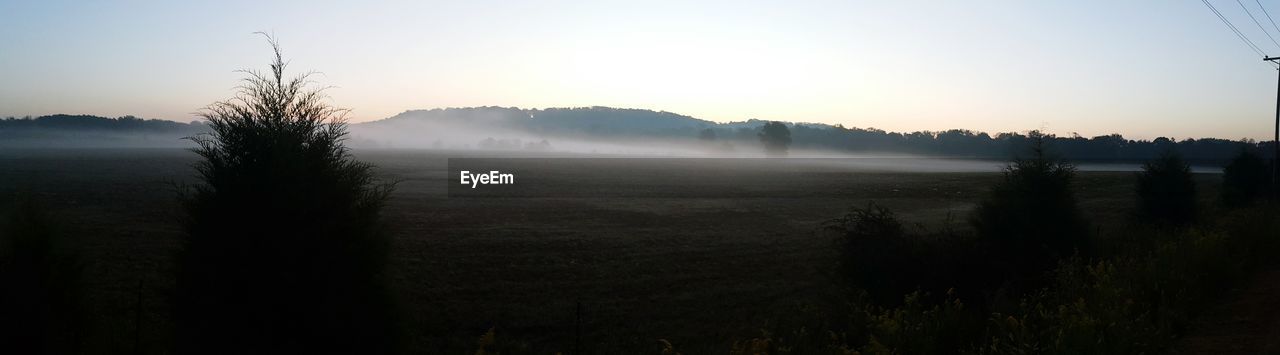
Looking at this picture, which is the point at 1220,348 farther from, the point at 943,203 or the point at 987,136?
the point at 987,136

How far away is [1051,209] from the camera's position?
15.9m

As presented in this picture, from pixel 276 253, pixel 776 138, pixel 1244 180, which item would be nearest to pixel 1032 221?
pixel 276 253

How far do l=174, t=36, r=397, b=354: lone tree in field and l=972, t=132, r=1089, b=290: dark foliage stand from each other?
1191 cm

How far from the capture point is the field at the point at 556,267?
13141 millimetres

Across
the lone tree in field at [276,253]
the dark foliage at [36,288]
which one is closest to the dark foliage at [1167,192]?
the lone tree in field at [276,253]

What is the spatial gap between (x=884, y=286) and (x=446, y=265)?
11.7 metres

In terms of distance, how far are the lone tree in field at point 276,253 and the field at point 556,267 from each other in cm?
59

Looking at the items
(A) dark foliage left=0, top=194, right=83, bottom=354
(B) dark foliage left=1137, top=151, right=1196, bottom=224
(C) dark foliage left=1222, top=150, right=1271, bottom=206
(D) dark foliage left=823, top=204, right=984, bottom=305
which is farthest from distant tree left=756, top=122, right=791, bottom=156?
(A) dark foliage left=0, top=194, right=83, bottom=354

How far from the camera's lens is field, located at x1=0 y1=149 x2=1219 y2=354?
13141mm

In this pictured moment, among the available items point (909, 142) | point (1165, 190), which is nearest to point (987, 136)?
point (909, 142)

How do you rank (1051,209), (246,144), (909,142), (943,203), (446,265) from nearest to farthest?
(246,144) → (1051,209) → (446,265) → (943,203) → (909,142)

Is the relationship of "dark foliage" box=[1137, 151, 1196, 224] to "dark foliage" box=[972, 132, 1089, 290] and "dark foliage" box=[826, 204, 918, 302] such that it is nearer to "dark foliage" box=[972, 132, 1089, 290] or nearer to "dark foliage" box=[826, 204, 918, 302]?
"dark foliage" box=[972, 132, 1089, 290]

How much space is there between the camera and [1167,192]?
26.9 metres

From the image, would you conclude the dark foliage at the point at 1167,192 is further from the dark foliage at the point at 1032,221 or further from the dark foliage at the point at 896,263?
the dark foliage at the point at 896,263
